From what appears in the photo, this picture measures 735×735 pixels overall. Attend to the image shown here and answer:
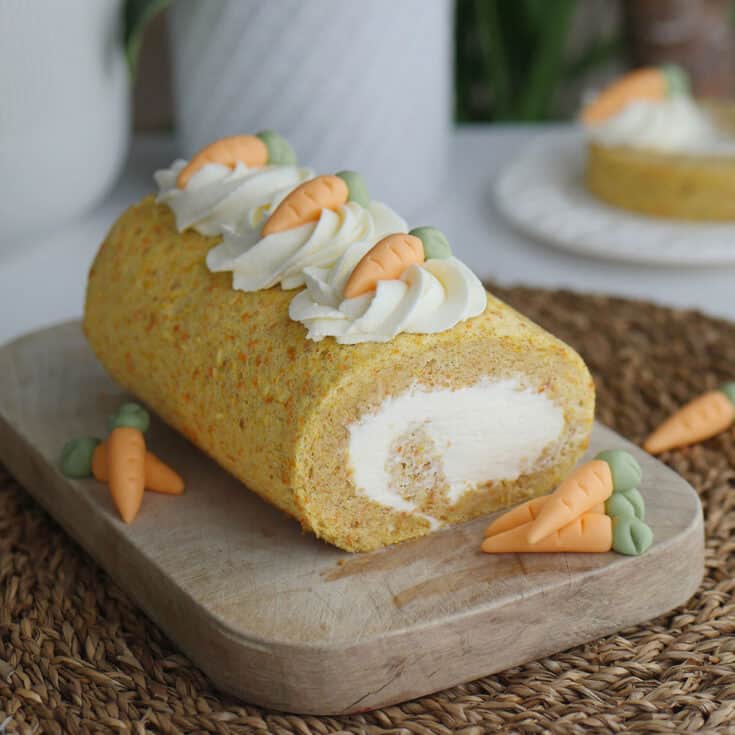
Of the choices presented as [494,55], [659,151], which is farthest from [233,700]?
[494,55]

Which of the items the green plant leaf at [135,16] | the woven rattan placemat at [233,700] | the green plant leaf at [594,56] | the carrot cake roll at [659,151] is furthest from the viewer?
the green plant leaf at [594,56]

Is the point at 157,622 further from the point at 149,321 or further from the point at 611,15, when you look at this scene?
the point at 611,15

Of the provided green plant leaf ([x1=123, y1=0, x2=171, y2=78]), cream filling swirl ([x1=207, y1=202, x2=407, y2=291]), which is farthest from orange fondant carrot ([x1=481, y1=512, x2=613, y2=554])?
green plant leaf ([x1=123, y1=0, x2=171, y2=78])

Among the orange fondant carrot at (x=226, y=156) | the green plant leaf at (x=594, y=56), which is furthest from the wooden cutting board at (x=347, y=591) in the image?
the green plant leaf at (x=594, y=56)

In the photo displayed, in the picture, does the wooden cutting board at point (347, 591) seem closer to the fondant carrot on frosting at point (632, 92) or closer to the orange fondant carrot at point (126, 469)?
the orange fondant carrot at point (126, 469)

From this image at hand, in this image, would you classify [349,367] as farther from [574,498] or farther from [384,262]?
[574,498]

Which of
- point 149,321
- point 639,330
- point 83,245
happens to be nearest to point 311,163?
point 83,245

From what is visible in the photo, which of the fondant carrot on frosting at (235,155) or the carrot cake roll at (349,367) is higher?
the fondant carrot on frosting at (235,155)
